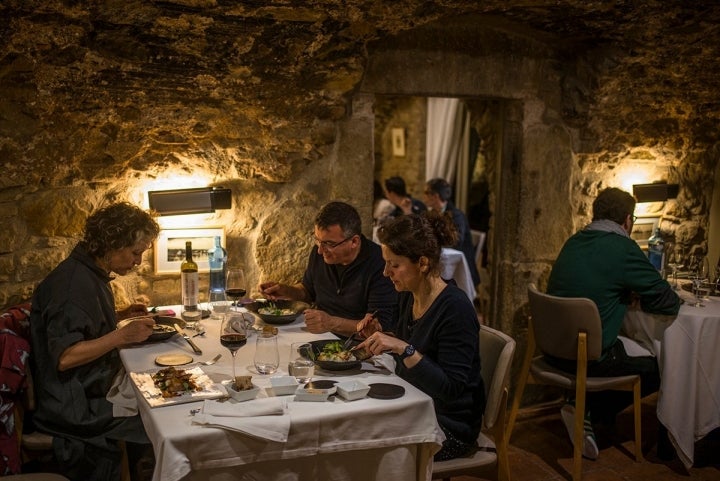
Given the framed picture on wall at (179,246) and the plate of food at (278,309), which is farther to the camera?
the framed picture on wall at (179,246)

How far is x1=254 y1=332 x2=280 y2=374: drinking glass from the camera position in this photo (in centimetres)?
234

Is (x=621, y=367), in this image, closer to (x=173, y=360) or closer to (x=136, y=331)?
(x=173, y=360)

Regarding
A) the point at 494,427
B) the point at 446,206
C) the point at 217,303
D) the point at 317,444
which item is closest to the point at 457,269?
the point at 446,206

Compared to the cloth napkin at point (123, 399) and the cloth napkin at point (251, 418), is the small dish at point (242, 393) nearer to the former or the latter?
the cloth napkin at point (251, 418)

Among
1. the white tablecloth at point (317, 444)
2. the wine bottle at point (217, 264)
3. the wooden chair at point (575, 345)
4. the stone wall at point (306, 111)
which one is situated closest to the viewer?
the white tablecloth at point (317, 444)

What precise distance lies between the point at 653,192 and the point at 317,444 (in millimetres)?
3808

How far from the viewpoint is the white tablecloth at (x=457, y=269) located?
201 inches

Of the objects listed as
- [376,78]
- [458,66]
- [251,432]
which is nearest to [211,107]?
[376,78]

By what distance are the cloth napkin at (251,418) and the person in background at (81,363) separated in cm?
74

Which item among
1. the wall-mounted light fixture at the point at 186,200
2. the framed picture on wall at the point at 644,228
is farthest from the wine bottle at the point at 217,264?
the framed picture on wall at the point at 644,228

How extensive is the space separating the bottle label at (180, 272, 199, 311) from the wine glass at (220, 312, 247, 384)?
860 millimetres

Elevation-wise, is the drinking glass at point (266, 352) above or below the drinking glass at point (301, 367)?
above

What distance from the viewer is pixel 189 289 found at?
343cm

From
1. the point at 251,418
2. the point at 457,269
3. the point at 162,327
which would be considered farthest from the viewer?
the point at 457,269
